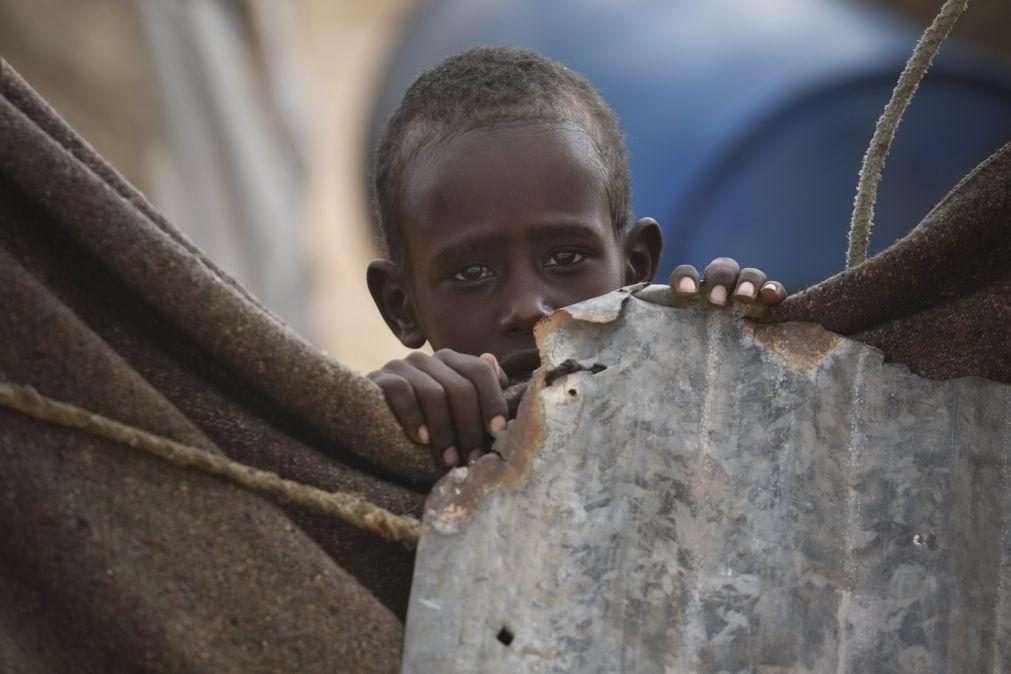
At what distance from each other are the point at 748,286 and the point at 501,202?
83 cm

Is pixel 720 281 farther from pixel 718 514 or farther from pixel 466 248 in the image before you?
pixel 466 248

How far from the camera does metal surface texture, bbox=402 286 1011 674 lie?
110cm

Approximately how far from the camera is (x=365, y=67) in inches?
296

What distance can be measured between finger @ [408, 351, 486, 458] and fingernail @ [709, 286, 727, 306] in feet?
0.80

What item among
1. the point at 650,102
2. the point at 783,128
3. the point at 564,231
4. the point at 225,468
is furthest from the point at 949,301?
the point at 650,102

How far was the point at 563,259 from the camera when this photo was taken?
199cm

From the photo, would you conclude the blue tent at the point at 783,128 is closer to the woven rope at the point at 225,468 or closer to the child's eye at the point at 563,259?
the child's eye at the point at 563,259

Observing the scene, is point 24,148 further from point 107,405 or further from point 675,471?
point 675,471

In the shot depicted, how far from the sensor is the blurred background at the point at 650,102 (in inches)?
177

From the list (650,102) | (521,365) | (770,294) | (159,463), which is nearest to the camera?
(159,463)

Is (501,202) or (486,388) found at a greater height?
(501,202)

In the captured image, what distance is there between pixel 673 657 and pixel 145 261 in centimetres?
56

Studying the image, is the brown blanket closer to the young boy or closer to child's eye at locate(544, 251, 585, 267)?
the young boy

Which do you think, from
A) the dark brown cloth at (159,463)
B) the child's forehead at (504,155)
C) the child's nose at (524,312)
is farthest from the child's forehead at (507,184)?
the dark brown cloth at (159,463)
